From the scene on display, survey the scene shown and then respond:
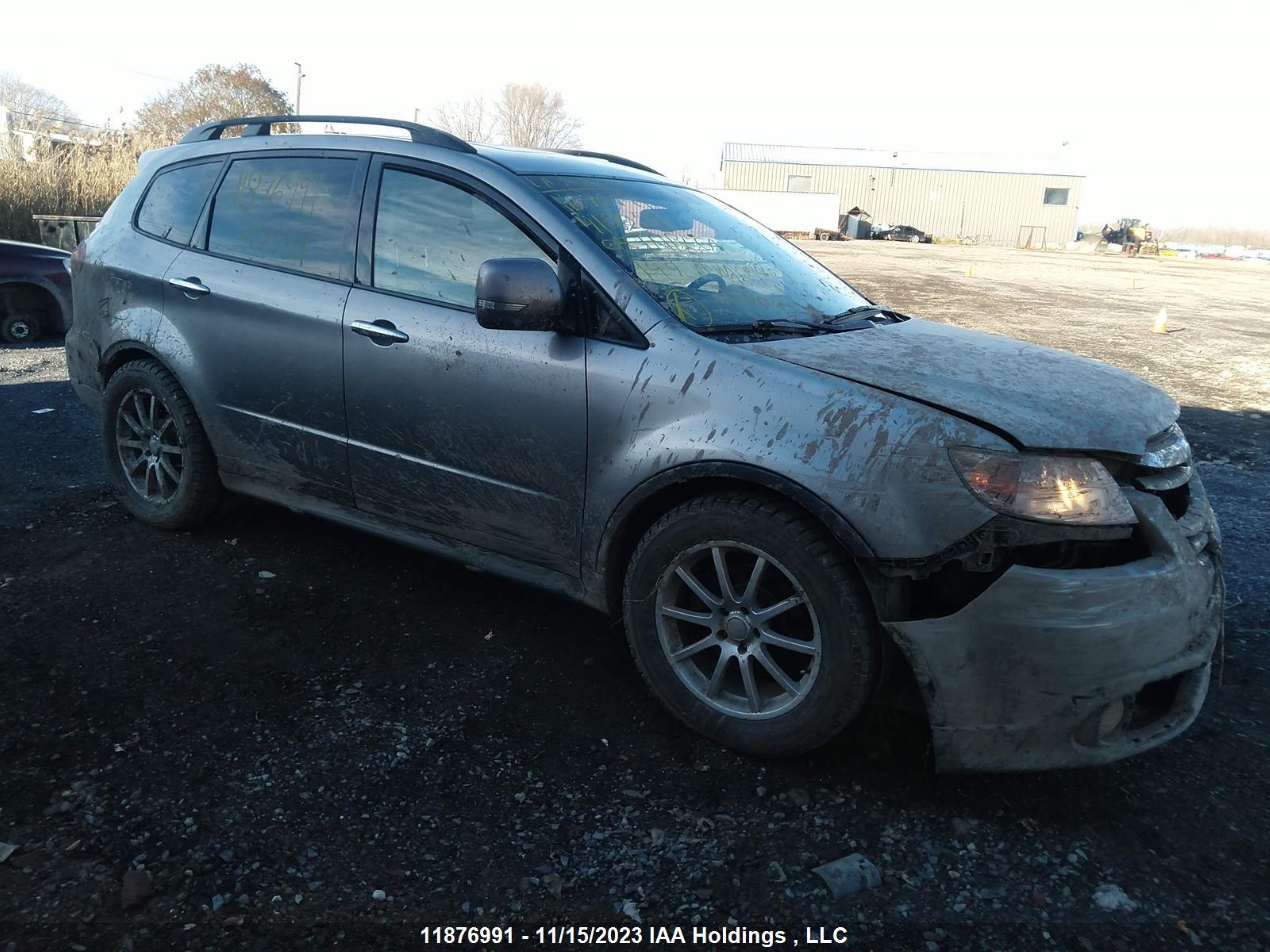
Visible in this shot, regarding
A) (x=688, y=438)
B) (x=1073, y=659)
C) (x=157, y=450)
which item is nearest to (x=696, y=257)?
(x=688, y=438)

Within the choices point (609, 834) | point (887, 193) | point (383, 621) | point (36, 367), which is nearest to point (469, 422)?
point (383, 621)

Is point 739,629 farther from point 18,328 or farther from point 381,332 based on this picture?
point 18,328

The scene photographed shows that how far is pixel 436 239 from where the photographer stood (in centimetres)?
346

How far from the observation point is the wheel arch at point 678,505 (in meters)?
2.58

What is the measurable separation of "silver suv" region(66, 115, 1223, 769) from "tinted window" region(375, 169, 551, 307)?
0.04ft

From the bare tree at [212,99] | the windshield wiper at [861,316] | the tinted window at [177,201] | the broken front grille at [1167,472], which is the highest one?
the bare tree at [212,99]

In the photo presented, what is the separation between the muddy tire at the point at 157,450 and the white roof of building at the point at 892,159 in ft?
240

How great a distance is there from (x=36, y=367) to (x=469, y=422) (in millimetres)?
7368

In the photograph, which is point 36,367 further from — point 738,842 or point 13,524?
point 738,842

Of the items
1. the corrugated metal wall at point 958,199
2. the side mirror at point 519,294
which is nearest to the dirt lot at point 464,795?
the side mirror at point 519,294

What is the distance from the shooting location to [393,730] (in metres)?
3.01

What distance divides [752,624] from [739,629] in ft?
0.15

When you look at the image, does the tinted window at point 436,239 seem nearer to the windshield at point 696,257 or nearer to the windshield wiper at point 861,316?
the windshield at point 696,257

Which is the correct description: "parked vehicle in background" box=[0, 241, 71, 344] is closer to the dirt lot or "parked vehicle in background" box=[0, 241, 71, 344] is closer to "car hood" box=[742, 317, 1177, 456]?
the dirt lot
